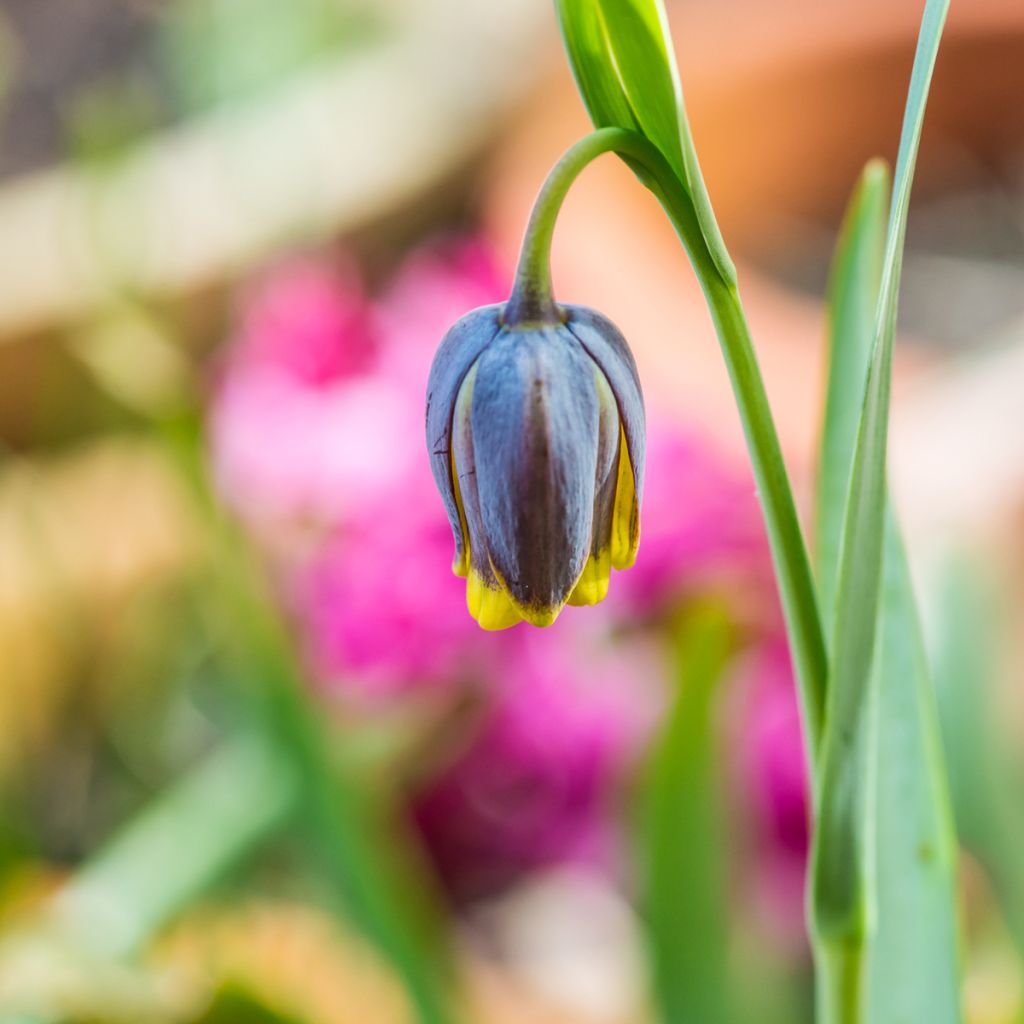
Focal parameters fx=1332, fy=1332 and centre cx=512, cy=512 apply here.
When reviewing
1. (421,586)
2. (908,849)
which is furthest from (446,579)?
(908,849)

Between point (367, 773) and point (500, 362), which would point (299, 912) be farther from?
point (500, 362)

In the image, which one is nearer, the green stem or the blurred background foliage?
the green stem

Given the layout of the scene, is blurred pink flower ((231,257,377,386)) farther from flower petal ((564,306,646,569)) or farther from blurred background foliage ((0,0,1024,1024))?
flower petal ((564,306,646,569))

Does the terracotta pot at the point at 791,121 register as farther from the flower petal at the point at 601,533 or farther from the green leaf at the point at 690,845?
the flower petal at the point at 601,533

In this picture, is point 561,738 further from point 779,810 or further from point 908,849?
point 908,849

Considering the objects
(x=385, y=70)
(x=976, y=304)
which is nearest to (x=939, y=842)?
(x=976, y=304)

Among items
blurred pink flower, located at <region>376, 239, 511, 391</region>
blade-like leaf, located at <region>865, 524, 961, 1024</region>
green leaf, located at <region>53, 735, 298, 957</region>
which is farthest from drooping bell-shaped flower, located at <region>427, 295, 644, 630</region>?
blurred pink flower, located at <region>376, 239, 511, 391</region>

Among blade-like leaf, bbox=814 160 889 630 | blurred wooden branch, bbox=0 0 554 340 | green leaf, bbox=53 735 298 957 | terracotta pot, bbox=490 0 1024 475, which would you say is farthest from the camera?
blurred wooden branch, bbox=0 0 554 340
